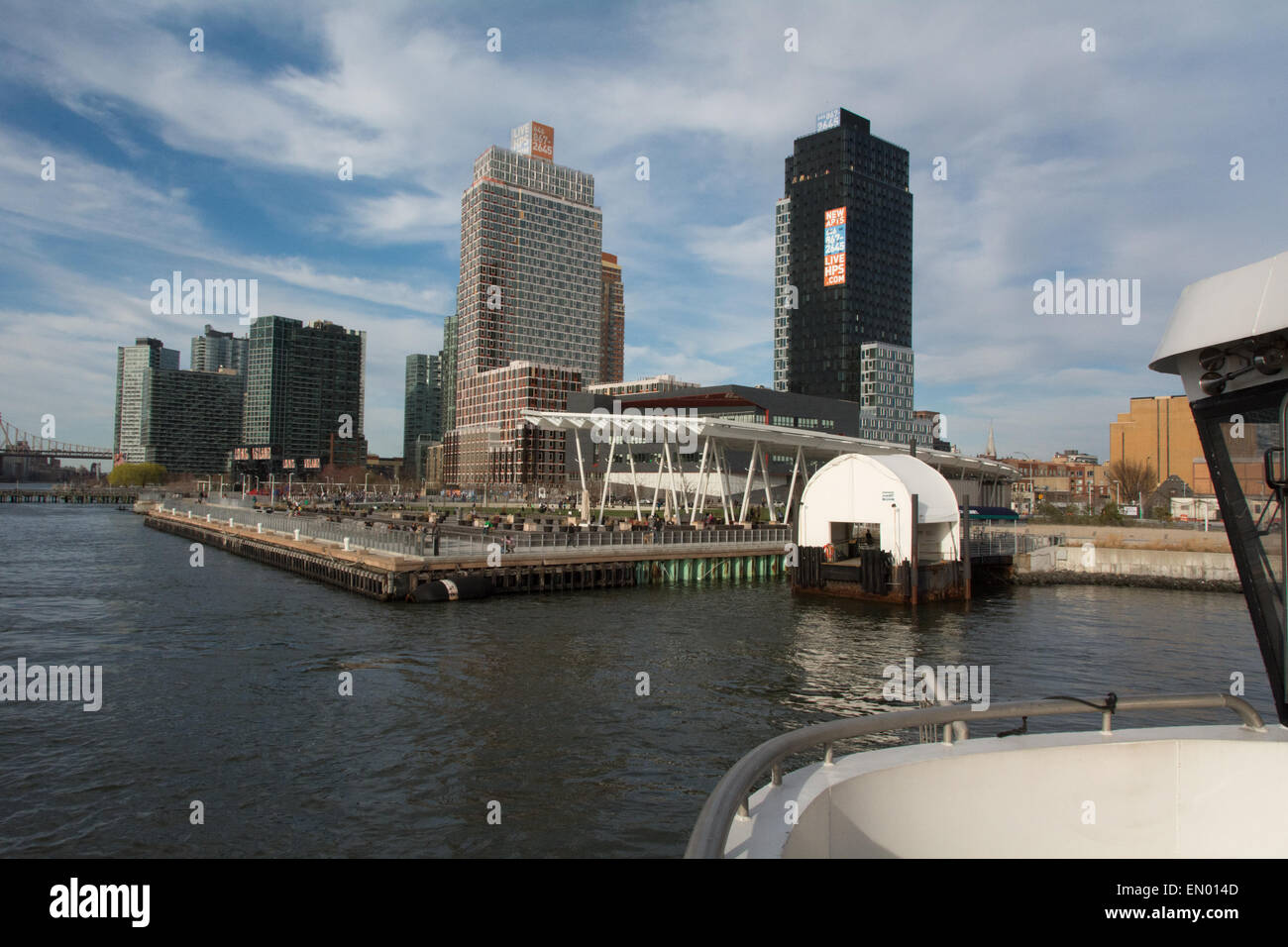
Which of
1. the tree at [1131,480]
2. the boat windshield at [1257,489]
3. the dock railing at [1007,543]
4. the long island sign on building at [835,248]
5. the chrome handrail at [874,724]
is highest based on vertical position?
the long island sign on building at [835,248]

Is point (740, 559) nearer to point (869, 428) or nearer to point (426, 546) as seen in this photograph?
point (426, 546)

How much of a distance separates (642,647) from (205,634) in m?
15.4

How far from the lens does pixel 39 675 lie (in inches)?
833

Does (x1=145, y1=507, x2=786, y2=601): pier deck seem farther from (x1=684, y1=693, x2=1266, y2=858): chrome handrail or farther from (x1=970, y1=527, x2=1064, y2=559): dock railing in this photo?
(x1=684, y1=693, x2=1266, y2=858): chrome handrail

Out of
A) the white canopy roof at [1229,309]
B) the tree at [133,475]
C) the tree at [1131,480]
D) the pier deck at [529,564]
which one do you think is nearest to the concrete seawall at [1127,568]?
the pier deck at [529,564]

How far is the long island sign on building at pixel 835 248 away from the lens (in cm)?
19550

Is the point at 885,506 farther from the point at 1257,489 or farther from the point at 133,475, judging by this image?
the point at 133,475
